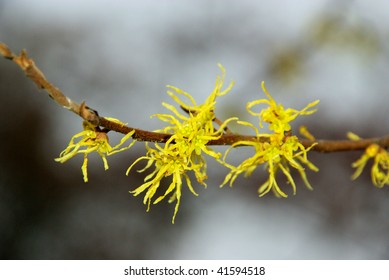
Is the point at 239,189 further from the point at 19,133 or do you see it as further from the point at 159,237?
the point at 19,133

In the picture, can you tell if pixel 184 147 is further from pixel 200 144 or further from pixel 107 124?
pixel 107 124

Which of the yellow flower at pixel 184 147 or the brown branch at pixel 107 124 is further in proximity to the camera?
the yellow flower at pixel 184 147

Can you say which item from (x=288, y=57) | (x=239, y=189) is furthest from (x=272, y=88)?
(x=239, y=189)

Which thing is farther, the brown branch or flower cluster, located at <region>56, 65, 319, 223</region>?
flower cluster, located at <region>56, 65, 319, 223</region>

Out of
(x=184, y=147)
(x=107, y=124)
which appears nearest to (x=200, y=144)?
(x=184, y=147)

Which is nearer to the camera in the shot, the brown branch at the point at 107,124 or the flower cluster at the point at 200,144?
the brown branch at the point at 107,124

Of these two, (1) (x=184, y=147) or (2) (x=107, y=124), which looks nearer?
(2) (x=107, y=124)

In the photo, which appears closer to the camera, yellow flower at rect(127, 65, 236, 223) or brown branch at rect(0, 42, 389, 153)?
brown branch at rect(0, 42, 389, 153)

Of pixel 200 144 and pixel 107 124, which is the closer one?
pixel 107 124
